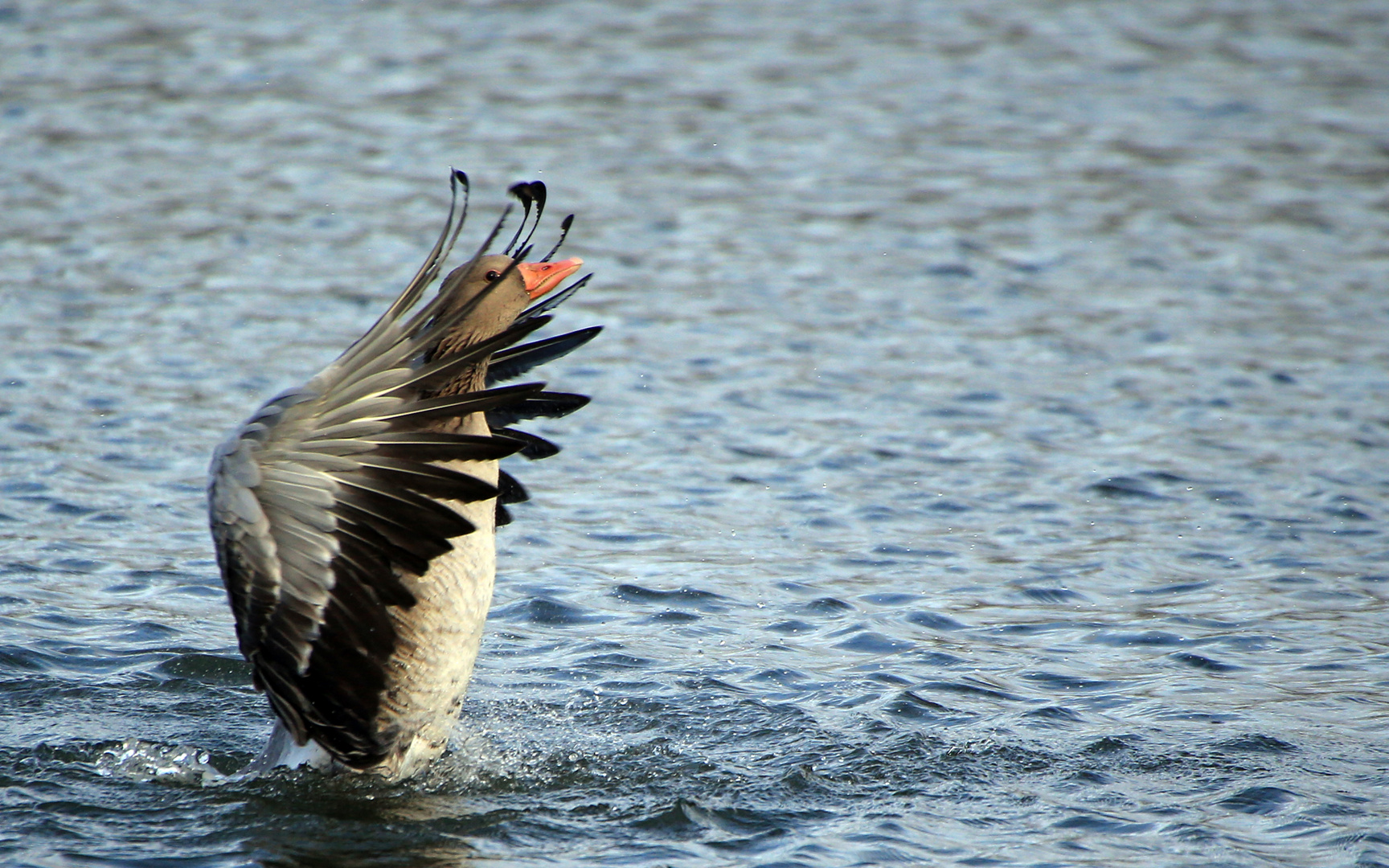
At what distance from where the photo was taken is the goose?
5270mm

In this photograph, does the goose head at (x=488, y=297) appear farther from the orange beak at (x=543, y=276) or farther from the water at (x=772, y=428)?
the water at (x=772, y=428)

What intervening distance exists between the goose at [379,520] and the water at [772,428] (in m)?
0.35

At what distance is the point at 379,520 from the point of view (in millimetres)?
5359

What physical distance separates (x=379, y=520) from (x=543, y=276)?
129 centimetres

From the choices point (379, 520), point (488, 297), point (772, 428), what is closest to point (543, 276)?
point (488, 297)

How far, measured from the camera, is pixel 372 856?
5590mm

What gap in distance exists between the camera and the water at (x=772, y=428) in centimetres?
614

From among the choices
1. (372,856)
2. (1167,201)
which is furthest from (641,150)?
(372,856)

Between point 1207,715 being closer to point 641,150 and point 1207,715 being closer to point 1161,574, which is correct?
point 1161,574

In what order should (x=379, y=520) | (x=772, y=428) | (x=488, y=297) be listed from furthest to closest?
(x=772, y=428), (x=488, y=297), (x=379, y=520)

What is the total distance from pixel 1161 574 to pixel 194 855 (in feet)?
16.9

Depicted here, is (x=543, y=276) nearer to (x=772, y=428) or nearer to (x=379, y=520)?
(x=379, y=520)

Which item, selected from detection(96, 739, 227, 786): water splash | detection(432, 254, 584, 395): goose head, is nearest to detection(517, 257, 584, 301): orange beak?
detection(432, 254, 584, 395): goose head

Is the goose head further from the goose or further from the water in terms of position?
the water
